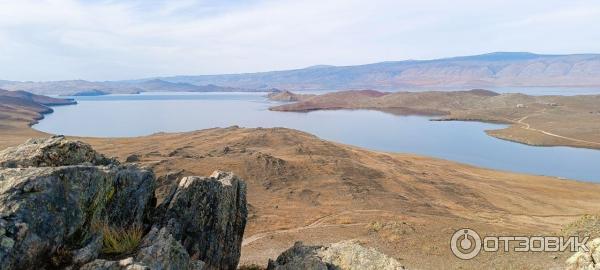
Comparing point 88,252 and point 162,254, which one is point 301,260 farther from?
point 88,252

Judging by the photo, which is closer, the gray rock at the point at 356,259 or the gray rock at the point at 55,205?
the gray rock at the point at 55,205

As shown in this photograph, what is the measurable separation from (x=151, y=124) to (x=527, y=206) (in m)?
142

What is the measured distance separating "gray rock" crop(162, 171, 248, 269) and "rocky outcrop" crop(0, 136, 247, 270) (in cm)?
4

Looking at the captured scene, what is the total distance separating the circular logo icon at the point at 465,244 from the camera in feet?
92.5

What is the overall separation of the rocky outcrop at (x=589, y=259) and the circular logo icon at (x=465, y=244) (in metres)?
11.9

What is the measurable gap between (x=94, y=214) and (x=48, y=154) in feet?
10.4

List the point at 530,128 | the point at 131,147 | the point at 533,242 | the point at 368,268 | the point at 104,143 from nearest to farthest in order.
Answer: the point at 368,268 < the point at 533,242 < the point at 131,147 < the point at 104,143 < the point at 530,128

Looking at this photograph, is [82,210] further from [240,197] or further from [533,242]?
[533,242]

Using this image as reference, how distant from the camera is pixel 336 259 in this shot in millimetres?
15578

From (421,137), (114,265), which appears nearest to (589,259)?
(114,265)

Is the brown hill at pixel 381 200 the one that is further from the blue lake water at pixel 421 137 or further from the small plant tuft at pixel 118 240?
the blue lake water at pixel 421 137

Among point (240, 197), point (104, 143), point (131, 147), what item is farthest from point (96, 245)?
point (104, 143)

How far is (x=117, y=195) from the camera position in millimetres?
13711

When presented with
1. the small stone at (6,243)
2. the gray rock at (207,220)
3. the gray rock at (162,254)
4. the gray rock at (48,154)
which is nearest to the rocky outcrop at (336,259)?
the gray rock at (207,220)
